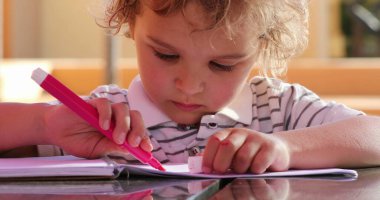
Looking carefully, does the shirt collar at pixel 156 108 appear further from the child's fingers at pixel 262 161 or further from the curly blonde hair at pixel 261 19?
the child's fingers at pixel 262 161

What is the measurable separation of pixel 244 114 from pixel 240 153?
0.31 m

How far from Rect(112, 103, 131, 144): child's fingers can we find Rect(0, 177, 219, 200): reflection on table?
0.30 feet

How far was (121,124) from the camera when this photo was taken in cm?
80

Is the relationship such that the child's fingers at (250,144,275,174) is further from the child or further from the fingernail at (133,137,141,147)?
the fingernail at (133,137,141,147)

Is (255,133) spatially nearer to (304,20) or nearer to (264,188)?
(264,188)

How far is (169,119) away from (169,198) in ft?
Answer: 1.51

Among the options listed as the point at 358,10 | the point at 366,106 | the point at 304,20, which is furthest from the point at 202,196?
the point at 358,10

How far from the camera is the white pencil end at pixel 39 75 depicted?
0.68 meters

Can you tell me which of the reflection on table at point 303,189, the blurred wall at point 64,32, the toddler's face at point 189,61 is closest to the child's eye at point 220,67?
the toddler's face at point 189,61

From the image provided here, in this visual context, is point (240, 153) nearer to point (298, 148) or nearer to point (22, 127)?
point (298, 148)

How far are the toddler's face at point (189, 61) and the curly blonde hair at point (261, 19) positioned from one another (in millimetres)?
12

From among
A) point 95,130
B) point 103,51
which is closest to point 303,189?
point 95,130

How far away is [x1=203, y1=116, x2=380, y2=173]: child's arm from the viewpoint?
29.5 inches

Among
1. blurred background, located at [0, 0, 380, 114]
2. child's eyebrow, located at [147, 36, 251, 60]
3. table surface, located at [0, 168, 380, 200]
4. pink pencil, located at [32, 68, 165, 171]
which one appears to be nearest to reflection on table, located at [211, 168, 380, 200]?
table surface, located at [0, 168, 380, 200]
